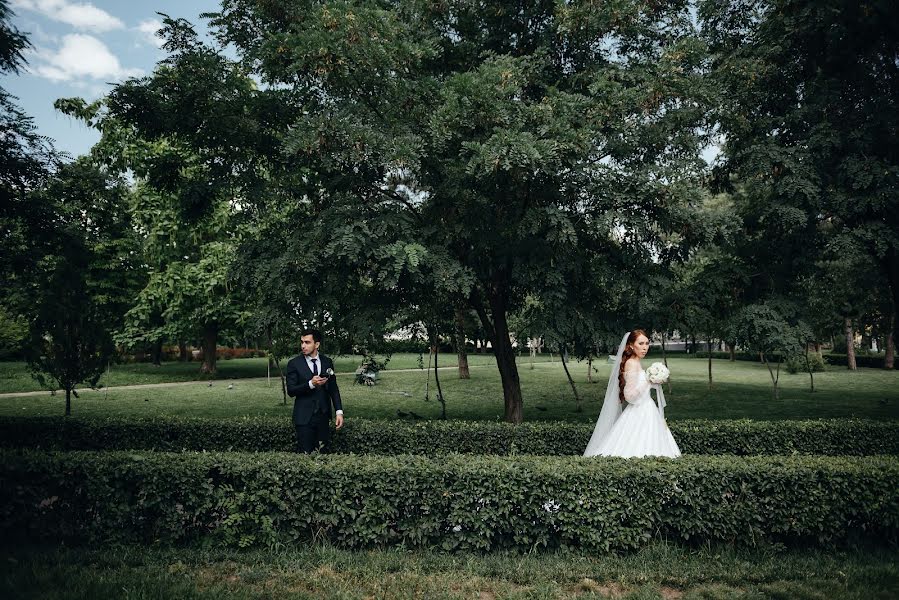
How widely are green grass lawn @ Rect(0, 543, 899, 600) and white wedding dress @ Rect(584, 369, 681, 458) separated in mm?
1424

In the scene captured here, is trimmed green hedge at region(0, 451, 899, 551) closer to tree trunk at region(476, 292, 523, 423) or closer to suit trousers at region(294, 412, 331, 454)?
suit trousers at region(294, 412, 331, 454)

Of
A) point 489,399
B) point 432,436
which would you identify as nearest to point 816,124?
point 432,436

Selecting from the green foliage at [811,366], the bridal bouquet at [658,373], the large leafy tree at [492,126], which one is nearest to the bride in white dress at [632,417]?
the bridal bouquet at [658,373]

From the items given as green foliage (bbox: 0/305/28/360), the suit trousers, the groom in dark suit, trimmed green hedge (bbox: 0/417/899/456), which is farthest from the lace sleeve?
green foliage (bbox: 0/305/28/360)

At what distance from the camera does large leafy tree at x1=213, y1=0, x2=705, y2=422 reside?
771cm

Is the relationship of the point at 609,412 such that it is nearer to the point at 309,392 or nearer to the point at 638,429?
the point at 638,429

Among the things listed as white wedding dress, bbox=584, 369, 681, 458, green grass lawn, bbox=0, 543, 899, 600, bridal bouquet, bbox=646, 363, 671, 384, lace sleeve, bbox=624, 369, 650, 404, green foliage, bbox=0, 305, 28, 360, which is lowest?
green grass lawn, bbox=0, 543, 899, 600

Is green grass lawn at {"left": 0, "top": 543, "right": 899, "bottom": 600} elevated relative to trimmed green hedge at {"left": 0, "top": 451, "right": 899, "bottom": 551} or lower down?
lower down

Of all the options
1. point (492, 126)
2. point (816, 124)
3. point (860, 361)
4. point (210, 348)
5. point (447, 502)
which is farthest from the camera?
point (860, 361)

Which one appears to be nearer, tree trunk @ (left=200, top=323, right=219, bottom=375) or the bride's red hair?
the bride's red hair

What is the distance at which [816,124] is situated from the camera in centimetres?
1013

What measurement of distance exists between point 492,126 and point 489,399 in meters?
13.6

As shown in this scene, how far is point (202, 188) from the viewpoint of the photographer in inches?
374

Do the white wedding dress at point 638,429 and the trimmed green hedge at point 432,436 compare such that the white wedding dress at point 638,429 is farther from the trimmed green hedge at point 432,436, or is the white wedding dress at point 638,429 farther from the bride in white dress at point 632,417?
the trimmed green hedge at point 432,436
